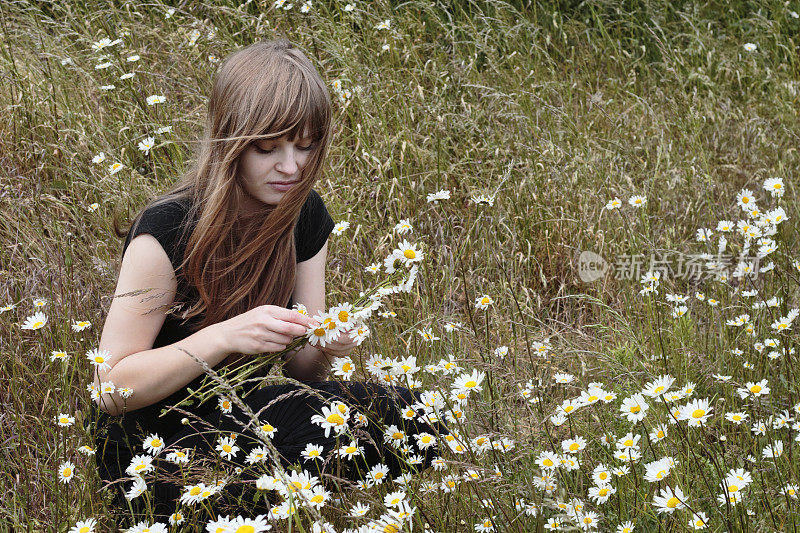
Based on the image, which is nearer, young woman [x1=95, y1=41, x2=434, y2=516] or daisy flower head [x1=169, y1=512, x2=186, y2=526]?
daisy flower head [x1=169, y1=512, x2=186, y2=526]

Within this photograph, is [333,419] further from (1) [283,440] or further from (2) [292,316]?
(1) [283,440]

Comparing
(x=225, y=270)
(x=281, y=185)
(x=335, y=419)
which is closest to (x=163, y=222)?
(x=225, y=270)

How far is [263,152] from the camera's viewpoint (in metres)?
1.95

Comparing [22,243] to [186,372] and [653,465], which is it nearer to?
[186,372]

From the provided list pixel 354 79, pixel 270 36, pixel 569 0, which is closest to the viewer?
pixel 354 79

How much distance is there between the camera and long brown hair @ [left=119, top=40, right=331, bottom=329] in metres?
1.91

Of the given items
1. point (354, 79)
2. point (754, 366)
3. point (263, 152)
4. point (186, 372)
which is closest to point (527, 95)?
point (354, 79)

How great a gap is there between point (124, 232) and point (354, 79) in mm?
1687

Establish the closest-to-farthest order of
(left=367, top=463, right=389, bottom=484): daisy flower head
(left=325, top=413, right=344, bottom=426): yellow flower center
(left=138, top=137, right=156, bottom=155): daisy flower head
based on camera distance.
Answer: (left=325, top=413, right=344, bottom=426): yellow flower center < (left=367, top=463, right=389, bottom=484): daisy flower head < (left=138, top=137, right=156, bottom=155): daisy flower head

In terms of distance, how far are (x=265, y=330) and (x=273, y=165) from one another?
51 cm

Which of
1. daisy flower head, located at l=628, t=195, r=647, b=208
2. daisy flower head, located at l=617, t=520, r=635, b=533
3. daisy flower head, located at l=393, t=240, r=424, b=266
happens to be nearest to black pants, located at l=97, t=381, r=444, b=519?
daisy flower head, located at l=393, t=240, r=424, b=266

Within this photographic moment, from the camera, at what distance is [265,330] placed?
1.59 meters

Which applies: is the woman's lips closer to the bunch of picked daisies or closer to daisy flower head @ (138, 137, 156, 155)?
the bunch of picked daisies

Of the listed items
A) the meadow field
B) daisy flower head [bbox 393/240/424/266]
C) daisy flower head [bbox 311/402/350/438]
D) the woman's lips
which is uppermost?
daisy flower head [bbox 393/240/424/266]
